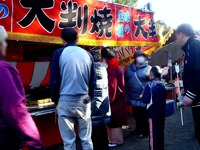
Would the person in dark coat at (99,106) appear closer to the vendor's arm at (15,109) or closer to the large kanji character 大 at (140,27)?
the vendor's arm at (15,109)

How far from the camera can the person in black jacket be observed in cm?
345

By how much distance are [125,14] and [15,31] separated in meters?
3.24

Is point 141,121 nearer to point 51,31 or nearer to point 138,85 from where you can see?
point 138,85

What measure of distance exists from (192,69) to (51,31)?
8.84 ft

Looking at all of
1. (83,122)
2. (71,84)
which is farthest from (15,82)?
(83,122)

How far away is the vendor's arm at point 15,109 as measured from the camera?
175cm

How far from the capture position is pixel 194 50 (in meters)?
3.56

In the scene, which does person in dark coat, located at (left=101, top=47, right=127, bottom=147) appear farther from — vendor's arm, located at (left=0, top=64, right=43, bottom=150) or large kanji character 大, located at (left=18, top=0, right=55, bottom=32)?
vendor's arm, located at (left=0, top=64, right=43, bottom=150)

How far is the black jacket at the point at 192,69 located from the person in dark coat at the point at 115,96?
185cm

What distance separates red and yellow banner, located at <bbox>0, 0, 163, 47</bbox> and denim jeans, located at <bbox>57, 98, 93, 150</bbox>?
1637 mm

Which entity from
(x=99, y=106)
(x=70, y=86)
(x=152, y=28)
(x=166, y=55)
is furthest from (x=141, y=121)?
(x=166, y=55)

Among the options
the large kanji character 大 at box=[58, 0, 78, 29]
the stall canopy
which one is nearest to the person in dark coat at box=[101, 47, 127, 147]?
the large kanji character 大 at box=[58, 0, 78, 29]

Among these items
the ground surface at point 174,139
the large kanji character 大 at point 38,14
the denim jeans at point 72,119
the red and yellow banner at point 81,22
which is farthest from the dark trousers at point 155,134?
the large kanji character 大 at point 38,14

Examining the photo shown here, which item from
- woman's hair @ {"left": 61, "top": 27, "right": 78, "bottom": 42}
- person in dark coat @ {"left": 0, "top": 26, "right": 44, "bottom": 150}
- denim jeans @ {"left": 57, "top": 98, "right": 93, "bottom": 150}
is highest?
woman's hair @ {"left": 61, "top": 27, "right": 78, "bottom": 42}
